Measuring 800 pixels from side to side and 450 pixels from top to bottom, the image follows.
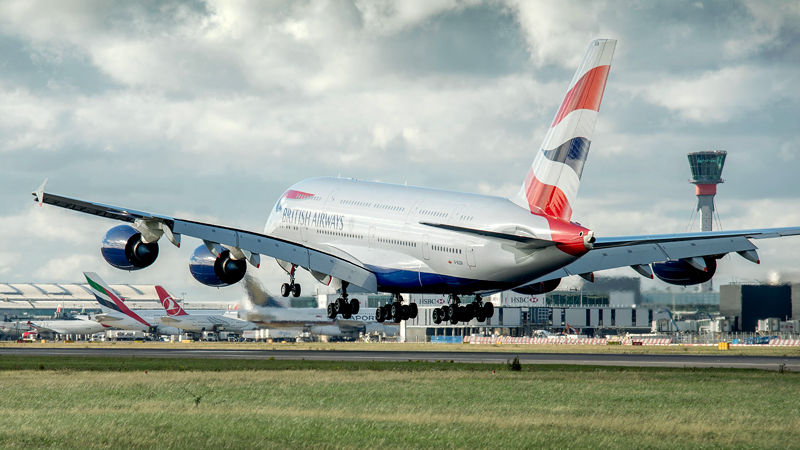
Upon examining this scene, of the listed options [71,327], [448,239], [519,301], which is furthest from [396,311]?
[519,301]

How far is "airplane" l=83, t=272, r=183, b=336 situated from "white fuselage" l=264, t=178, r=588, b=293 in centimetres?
8942

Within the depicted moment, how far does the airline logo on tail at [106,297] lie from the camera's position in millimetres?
145125

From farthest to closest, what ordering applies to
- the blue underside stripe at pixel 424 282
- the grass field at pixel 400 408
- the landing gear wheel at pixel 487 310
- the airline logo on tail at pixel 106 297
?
the airline logo on tail at pixel 106 297 → the landing gear wheel at pixel 487 310 → the blue underside stripe at pixel 424 282 → the grass field at pixel 400 408

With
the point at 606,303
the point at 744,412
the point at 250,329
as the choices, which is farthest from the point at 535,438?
the point at 606,303

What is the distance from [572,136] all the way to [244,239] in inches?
651

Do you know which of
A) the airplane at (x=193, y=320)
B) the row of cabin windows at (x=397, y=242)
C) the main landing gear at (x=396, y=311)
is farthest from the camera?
the airplane at (x=193, y=320)

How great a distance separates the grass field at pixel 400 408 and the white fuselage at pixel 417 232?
15.7 feet

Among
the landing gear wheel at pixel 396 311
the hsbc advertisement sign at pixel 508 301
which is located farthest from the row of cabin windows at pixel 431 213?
the hsbc advertisement sign at pixel 508 301

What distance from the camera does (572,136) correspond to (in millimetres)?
46281

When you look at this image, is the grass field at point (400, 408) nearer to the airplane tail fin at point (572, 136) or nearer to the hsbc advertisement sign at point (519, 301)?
the airplane tail fin at point (572, 136)

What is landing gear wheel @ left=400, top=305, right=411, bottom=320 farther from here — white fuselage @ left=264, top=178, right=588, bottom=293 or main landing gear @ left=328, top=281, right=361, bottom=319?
main landing gear @ left=328, top=281, right=361, bottom=319

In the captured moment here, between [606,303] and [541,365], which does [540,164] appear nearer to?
[541,365]

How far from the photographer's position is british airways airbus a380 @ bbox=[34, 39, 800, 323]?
45.9m

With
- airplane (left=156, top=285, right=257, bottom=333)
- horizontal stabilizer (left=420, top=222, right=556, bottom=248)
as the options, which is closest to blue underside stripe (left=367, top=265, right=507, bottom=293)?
horizontal stabilizer (left=420, top=222, right=556, bottom=248)
